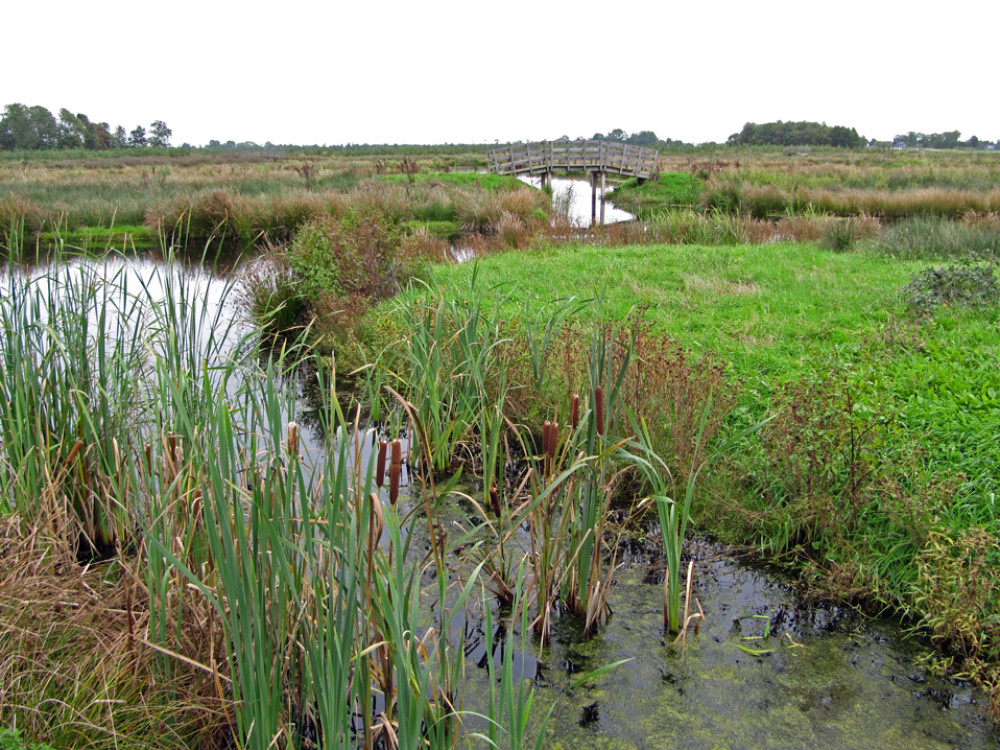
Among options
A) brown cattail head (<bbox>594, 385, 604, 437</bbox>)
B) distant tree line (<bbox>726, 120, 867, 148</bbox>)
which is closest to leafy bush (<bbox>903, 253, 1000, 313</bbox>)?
brown cattail head (<bbox>594, 385, 604, 437</bbox>)

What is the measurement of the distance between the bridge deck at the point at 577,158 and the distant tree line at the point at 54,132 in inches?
1895

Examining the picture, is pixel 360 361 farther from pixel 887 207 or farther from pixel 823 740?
pixel 887 207

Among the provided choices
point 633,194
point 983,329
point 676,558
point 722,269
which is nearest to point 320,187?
point 633,194

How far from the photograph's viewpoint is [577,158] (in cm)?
2673

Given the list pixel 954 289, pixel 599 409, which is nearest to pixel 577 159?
pixel 954 289

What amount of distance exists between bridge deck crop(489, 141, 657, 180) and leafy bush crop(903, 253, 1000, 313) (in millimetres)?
20538

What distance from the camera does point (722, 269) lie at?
8.72m

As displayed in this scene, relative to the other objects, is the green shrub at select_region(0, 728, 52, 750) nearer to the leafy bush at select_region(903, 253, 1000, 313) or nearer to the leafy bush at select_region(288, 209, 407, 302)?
the leafy bush at select_region(288, 209, 407, 302)

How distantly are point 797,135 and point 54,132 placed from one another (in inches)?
2724

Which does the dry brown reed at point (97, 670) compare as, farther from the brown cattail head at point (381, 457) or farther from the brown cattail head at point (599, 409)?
the brown cattail head at point (599, 409)

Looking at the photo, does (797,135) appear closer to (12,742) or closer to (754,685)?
(754,685)

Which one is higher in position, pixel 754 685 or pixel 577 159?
pixel 577 159

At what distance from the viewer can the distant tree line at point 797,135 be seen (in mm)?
67688

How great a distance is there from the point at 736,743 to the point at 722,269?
6.91 m
